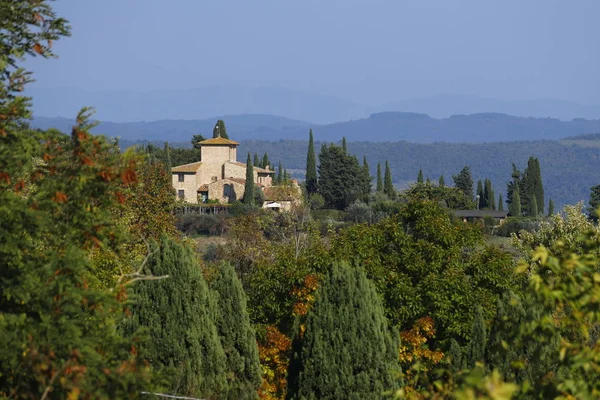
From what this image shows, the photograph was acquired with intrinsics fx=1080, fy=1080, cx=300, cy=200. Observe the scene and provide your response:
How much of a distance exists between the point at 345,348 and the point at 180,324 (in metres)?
2.91

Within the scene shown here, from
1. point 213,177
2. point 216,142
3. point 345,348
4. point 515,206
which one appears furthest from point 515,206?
point 345,348

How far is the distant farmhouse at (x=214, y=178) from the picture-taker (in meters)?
90.2

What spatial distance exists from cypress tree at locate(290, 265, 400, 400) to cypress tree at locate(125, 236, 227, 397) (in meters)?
1.61

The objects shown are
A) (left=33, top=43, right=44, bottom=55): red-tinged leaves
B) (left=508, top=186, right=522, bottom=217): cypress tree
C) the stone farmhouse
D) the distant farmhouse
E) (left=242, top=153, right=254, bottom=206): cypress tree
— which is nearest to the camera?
(left=33, top=43, right=44, bottom=55): red-tinged leaves

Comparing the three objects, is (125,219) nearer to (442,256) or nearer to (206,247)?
(442,256)

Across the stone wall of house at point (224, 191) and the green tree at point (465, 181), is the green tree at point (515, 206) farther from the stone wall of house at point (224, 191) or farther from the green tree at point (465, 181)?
the stone wall of house at point (224, 191)

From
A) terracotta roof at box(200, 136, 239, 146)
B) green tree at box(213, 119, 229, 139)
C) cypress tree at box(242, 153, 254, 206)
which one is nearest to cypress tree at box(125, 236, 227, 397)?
cypress tree at box(242, 153, 254, 206)

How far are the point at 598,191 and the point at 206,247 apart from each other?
5376 cm

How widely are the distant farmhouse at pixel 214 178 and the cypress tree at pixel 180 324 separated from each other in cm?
6830

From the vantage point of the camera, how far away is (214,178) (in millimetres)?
93750

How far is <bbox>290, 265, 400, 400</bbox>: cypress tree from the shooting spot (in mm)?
18609

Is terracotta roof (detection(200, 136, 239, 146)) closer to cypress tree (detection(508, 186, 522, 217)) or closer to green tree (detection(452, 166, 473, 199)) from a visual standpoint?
cypress tree (detection(508, 186, 522, 217))

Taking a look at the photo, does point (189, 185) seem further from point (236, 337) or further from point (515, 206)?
point (236, 337)

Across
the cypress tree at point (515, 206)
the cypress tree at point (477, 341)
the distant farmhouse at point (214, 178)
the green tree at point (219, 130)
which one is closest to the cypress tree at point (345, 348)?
the cypress tree at point (477, 341)
